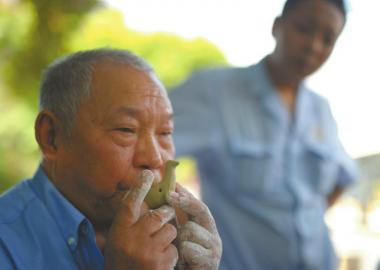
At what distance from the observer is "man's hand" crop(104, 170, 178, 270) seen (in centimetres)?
132

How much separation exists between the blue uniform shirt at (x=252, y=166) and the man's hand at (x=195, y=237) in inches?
58.4

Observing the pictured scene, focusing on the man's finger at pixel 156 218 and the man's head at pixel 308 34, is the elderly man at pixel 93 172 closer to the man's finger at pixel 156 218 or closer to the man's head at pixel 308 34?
the man's finger at pixel 156 218

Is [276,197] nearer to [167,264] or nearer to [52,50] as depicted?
[167,264]

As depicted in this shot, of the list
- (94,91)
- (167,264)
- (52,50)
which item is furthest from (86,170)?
(52,50)

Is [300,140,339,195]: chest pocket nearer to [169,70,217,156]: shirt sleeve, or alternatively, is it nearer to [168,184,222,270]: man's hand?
[169,70,217,156]: shirt sleeve

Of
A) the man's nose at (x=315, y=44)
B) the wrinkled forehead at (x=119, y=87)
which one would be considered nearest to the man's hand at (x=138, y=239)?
the wrinkled forehead at (x=119, y=87)

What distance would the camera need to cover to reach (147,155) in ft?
5.04

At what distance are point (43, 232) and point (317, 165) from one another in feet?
6.29

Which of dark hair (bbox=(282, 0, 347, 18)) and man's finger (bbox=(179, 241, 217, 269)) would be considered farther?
dark hair (bbox=(282, 0, 347, 18))

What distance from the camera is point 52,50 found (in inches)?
326

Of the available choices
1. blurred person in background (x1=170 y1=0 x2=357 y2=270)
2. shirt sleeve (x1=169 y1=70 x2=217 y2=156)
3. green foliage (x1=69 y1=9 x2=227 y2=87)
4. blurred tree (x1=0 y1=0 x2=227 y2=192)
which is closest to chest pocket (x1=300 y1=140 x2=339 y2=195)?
blurred person in background (x1=170 y1=0 x2=357 y2=270)

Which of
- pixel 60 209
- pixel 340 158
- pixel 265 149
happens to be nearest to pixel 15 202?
pixel 60 209

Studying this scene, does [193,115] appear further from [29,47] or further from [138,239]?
[29,47]

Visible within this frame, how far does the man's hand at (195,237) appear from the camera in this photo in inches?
55.5
